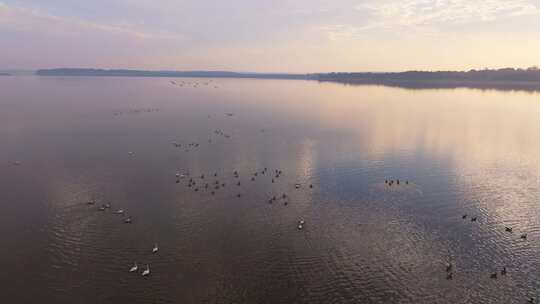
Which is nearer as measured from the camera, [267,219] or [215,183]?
[267,219]

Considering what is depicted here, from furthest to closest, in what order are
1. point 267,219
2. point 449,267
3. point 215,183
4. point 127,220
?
point 215,183, point 267,219, point 127,220, point 449,267

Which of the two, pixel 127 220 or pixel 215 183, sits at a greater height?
pixel 215 183

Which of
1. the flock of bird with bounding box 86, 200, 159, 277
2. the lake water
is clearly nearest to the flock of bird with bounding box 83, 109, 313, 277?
the flock of bird with bounding box 86, 200, 159, 277

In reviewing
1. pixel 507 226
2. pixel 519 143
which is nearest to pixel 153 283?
pixel 507 226

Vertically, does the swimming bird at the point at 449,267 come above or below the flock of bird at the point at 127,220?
below

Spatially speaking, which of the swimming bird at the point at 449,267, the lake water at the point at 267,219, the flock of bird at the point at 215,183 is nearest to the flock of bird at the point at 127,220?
the flock of bird at the point at 215,183

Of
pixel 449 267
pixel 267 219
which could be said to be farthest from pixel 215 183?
pixel 449 267

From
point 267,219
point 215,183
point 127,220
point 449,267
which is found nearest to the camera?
point 449,267

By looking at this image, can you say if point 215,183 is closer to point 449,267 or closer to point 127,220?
point 127,220

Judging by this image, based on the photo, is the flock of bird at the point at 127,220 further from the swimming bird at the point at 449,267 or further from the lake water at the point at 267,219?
the swimming bird at the point at 449,267
